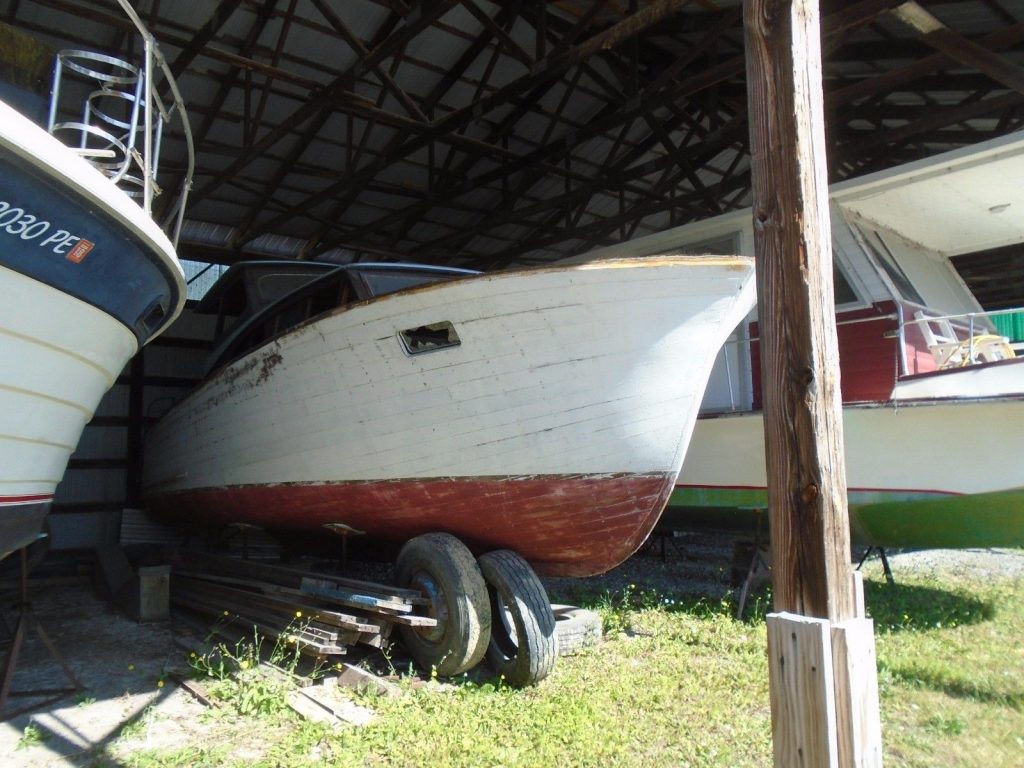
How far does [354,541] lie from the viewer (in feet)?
18.7

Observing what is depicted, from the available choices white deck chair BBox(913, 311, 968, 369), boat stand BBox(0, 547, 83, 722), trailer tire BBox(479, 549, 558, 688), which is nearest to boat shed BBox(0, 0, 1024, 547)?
white deck chair BBox(913, 311, 968, 369)

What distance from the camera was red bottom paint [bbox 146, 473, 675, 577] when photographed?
4.05m

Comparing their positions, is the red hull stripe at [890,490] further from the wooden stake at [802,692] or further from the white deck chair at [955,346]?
the wooden stake at [802,692]

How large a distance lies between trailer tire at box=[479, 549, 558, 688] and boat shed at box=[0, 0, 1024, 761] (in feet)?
14.9

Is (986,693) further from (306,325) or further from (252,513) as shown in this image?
(252,513)

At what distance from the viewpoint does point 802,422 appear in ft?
7.14

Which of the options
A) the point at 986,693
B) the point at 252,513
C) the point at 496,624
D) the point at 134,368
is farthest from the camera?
the point at 134,368

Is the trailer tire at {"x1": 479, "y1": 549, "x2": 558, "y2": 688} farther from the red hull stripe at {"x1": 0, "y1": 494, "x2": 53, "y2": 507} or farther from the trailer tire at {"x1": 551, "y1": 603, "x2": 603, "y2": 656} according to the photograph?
the red hull stripe at {"x1": 0, "y1": 494, "x2": 53, "y2": 507}

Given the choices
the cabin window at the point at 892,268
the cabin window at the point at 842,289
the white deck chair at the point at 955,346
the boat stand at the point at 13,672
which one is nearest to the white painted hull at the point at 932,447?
the white deck chair at the point at 955,346

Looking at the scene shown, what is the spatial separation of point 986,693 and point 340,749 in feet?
10.6

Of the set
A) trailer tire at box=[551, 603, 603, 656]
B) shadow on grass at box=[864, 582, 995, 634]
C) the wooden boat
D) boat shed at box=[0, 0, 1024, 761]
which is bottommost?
shadow on grass at box=[864, 582, 995, 634]

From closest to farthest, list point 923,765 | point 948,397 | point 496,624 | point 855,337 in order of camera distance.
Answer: point 923,765 < point 496,624 < point 948,397 < point 855,337

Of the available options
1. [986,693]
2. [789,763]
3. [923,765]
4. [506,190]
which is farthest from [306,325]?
[506,190]

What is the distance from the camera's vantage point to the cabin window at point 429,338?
4074 millimetres
